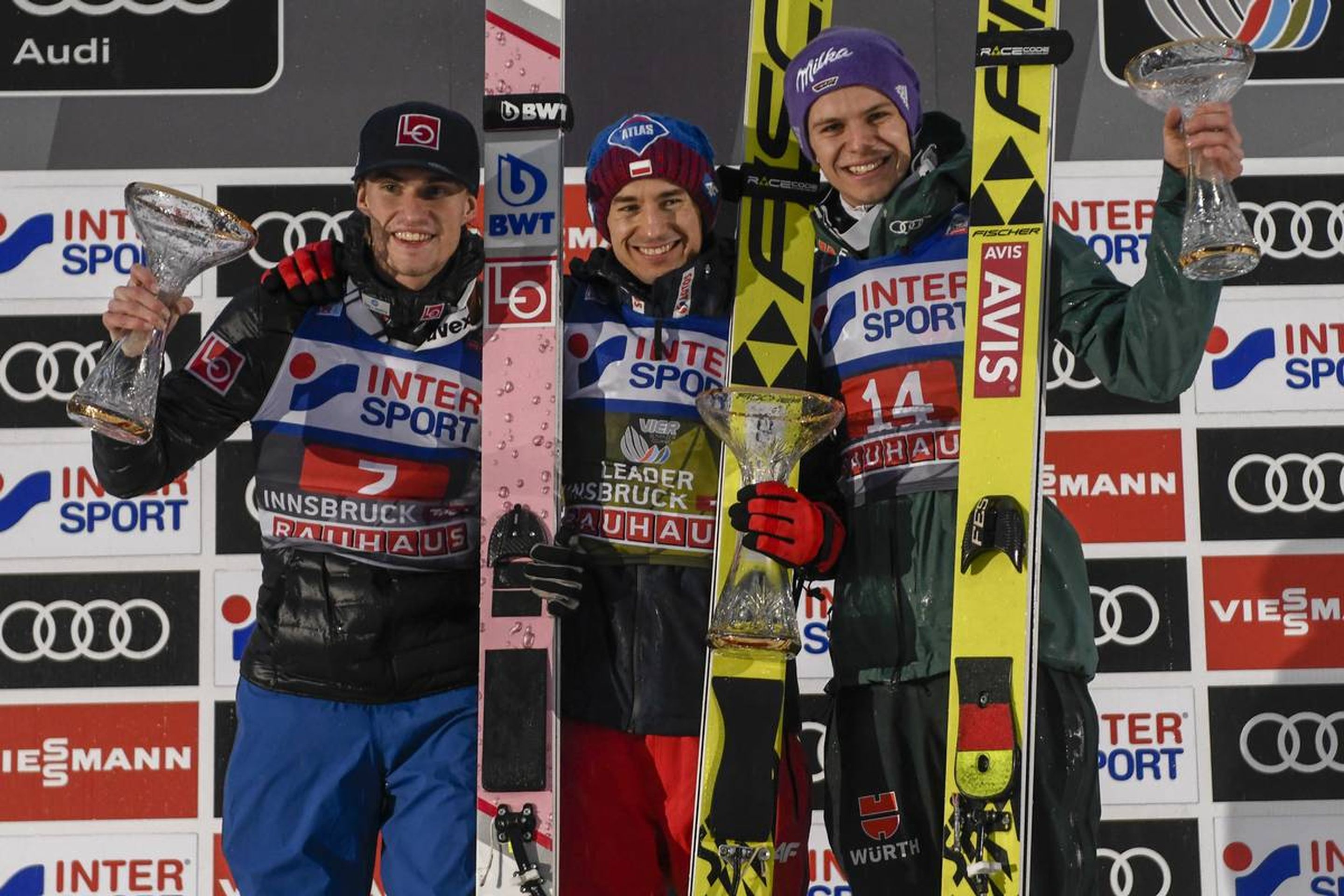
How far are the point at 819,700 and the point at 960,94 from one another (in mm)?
→ 1441

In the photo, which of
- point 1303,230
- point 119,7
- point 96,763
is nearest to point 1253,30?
point 1303,230

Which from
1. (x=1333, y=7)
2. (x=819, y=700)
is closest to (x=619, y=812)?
(x=819, y=700)

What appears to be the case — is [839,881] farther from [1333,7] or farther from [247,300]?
[1333,7]

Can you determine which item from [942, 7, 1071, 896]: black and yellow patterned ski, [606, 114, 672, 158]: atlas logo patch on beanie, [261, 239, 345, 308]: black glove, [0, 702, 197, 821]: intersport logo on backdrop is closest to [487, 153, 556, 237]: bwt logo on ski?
[606, 114, 672, 158]: atlas logo patch on beanie

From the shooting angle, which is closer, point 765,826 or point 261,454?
point 765,826

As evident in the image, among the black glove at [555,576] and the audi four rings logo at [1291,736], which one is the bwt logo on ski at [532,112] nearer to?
the black glove at [555,576]

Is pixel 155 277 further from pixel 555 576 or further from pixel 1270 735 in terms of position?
pixel 1270 735

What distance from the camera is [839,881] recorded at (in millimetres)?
3691

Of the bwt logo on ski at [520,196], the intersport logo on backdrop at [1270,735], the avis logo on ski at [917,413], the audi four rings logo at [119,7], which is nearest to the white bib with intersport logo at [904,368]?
the avis logo on ski at [917,413]

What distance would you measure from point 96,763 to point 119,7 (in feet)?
5.78

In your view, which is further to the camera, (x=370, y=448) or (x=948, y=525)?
(x=370, y=448)

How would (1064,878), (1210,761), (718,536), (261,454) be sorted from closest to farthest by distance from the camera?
(1064,878) → (718,536) → (261,454) → (1210,761)

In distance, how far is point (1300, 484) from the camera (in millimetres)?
3633

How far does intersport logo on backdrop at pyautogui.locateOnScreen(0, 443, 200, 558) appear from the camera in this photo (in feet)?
12.0
